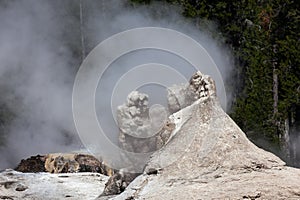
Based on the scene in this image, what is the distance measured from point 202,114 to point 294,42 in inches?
243

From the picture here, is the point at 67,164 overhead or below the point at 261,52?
below

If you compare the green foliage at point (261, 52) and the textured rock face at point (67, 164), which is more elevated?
the green foliage at point (261, 52)

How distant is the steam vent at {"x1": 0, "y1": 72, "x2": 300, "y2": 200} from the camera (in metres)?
3.37

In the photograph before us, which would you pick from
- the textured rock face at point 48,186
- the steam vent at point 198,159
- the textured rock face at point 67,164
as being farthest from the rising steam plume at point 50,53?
the steam vent at point 198,159

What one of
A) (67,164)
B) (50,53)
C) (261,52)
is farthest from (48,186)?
(50,53)

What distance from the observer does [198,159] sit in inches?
146

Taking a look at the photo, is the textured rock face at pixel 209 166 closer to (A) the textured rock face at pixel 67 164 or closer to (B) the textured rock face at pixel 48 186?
(B) the textured rock face at pixel 48 186

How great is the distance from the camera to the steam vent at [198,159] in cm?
337

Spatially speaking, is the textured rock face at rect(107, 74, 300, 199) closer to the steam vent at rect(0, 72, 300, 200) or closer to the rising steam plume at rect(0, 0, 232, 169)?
the steam vent at rect(0, 72, 300, 200)

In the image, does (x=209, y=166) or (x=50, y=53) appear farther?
(x=50, y=53)

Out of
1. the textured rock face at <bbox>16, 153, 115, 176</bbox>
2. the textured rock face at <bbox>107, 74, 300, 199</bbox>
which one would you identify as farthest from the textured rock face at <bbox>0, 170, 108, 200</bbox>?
the textured rock face at <bbox>107, 74, 300, 199</bbox>

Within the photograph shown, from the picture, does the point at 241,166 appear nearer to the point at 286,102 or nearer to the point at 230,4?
the point at 286,102

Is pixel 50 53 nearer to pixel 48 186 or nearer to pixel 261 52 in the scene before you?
pixel 261 52

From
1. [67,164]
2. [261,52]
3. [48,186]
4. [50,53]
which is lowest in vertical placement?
[48,186]
